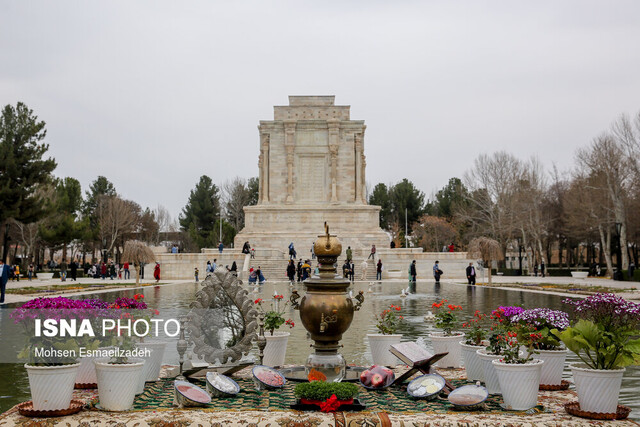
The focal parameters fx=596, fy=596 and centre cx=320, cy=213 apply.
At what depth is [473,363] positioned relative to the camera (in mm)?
7742

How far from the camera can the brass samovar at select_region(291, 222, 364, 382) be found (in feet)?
25.3

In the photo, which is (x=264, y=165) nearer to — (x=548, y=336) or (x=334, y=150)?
(x=334, y=150)

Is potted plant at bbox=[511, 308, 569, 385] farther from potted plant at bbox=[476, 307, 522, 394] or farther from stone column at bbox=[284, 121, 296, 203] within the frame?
stone column at bbox=[284, 121, 296, 203]

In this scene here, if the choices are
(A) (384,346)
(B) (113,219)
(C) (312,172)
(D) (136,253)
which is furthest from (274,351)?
(B) (113,219)

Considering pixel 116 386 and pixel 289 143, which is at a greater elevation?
pixel 289 143

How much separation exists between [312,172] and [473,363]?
146ft

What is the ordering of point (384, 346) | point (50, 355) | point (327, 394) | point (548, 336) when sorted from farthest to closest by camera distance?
point (384, 346)
point (548, 336)
point (50, 355)
point (327, 394)

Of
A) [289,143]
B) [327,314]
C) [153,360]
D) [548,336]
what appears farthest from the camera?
[289,143]

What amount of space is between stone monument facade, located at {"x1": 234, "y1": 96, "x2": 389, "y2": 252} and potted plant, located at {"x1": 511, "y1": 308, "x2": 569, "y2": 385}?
135 ft

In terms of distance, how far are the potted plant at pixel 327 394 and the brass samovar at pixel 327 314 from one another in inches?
49.5

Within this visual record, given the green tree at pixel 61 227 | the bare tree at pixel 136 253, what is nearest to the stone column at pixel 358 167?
the bare tree at pixel 136 253

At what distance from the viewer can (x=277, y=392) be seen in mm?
7418

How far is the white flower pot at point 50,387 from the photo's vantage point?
20.0 ft

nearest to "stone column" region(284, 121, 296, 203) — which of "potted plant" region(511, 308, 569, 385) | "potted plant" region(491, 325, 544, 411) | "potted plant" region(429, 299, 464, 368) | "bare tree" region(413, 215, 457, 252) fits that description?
"bare tree" region(413, 215, 457, 252)
